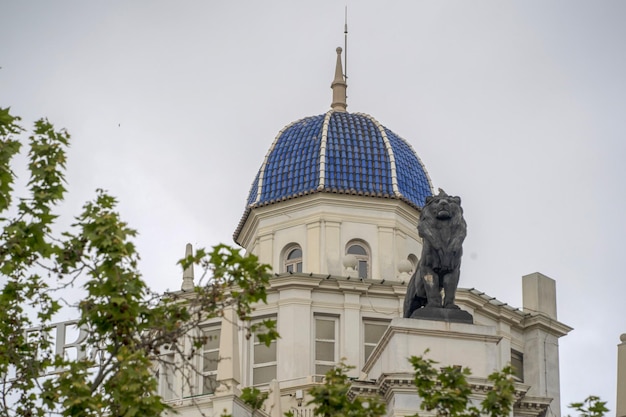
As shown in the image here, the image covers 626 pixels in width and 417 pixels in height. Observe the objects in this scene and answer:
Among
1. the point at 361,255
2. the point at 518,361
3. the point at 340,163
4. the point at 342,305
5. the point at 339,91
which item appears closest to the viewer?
the point at 342,305

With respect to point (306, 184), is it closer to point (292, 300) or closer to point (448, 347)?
point (292, 300)

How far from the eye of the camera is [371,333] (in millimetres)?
67500

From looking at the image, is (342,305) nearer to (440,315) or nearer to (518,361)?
(518,361)

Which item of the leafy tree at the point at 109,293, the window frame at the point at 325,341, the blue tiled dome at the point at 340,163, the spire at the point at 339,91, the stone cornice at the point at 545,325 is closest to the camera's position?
the leafy tree at the point at 109,293

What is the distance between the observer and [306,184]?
2827 inches

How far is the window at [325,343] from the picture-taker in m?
66.5

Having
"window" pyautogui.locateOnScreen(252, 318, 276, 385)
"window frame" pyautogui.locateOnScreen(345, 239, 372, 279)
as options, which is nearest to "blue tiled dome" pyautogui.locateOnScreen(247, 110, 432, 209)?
"window frame" pyautogui.locateOnScreen(345, 239, 372, 279)

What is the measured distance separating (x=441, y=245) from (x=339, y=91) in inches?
1005

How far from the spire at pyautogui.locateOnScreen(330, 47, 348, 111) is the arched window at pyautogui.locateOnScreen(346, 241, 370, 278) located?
7800mm

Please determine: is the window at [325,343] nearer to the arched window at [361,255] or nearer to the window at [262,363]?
the window at [262,363]

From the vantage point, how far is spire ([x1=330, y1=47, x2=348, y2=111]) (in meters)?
76.6

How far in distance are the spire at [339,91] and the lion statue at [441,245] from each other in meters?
24.1

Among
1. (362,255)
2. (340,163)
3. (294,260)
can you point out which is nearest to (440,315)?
(362,255)

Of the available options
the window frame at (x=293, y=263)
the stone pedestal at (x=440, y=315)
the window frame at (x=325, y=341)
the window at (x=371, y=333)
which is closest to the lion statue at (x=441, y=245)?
the stone pedestal at (x=440, y=315)
